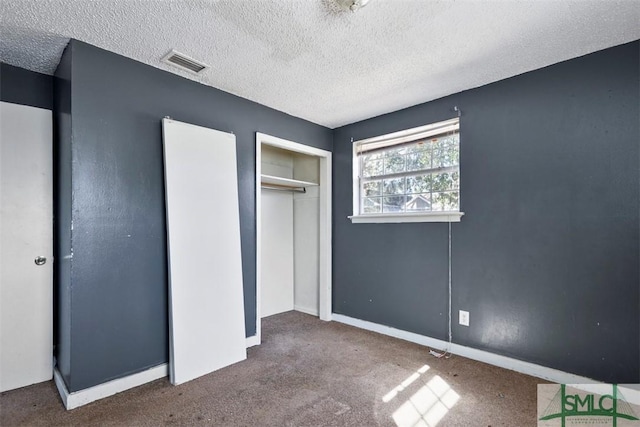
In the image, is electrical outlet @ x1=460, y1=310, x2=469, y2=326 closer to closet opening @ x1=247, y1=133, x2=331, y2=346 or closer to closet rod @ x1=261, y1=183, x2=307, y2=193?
closet opening @ x1=247, y1=133, x2=331, y2=346

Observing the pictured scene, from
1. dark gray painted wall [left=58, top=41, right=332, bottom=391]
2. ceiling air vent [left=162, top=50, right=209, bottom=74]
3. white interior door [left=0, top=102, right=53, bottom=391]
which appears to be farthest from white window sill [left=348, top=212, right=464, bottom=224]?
white interior door [left=0, top=102, right=53, bottom=391]

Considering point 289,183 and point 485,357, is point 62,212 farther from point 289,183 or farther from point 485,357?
point 485,357

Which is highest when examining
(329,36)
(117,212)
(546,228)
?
(329,36)

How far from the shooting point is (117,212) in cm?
226

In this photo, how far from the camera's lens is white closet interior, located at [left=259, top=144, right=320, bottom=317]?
4.09 metres

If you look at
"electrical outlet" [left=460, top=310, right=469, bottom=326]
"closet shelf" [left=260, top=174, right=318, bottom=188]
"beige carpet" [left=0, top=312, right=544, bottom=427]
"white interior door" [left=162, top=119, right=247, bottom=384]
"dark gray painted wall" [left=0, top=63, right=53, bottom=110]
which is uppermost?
"dark gray painted wall" [left=0, top=63, right=53, bottom=110]

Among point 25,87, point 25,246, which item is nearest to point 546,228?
point 25,246

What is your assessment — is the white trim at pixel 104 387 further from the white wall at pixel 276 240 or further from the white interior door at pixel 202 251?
the white wall at pixel 276 240

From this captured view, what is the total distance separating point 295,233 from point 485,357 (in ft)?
8.59

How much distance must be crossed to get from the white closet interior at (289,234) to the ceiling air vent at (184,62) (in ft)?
5.10

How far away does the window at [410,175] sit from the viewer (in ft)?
9.84

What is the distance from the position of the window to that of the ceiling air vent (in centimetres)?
190

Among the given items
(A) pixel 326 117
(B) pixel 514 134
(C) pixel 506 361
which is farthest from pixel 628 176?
(A) pixel 326 117

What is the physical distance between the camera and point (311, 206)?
4203mm
